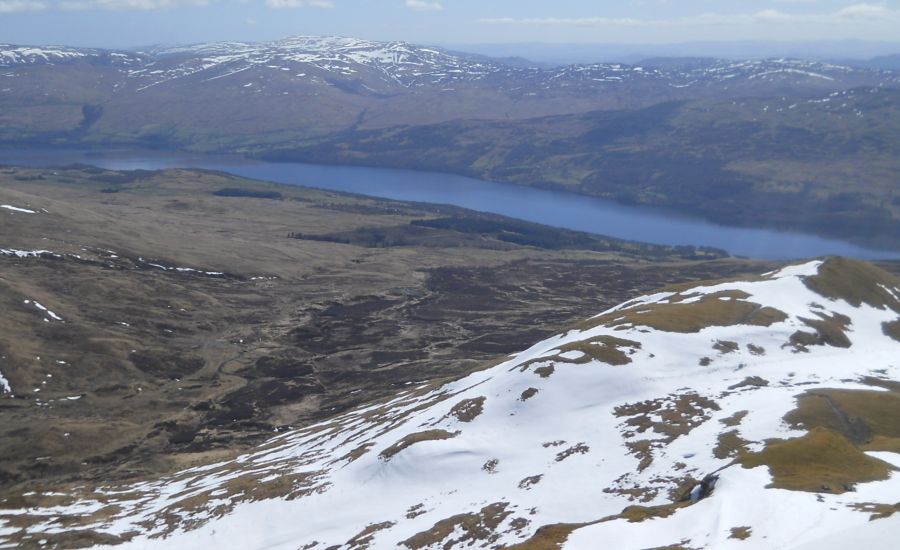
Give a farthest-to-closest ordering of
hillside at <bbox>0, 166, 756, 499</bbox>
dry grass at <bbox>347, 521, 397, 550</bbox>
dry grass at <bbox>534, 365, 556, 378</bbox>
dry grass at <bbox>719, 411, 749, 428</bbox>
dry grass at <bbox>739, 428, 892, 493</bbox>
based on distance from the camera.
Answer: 1. hillside at <bbox>0, 166, 756, 499</bbox>
2. dry grass at <bbox>534, 365, 556, 378</bbox>
3. dry grass at <bbox>719, 411, 749, 428</bbox>
4. dry grass at <bbox>347, 521, 397, 550</bbox>
5. dry grass at <bbox>739, 428, 892, 493</bbox>

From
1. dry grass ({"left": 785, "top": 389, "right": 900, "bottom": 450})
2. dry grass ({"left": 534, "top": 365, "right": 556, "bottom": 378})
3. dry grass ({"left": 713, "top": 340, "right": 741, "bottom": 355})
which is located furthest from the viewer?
dry grass ({"left": 713, "top": 340, "right": 741, "bottom": 355})

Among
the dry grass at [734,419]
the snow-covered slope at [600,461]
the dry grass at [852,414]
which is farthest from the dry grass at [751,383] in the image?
the dry grass at [734,419]

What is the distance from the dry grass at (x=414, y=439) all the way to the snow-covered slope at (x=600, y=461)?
0.86 feet

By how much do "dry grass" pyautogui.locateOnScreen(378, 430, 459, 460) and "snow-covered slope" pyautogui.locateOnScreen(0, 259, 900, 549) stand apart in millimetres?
263

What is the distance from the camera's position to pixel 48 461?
85750 millimetres

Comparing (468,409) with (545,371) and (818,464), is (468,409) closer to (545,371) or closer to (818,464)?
(545,371)

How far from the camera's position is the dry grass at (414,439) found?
205 ft

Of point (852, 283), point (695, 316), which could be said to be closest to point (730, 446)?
point (695, 316)

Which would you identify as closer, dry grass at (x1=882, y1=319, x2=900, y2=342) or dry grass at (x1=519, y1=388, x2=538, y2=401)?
dry grass at (x1=519, y1=388, x2=538, y2=401)

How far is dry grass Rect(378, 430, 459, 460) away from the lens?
205ft

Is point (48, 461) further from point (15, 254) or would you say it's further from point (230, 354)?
point (15, 254)

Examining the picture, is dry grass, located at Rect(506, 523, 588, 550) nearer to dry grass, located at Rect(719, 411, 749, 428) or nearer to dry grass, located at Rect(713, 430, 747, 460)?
dry grass, located at Rect(713, 430, 747, 460)

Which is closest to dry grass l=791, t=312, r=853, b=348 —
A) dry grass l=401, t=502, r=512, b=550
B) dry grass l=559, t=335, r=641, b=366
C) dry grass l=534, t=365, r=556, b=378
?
dry grass l=559, t=335, r=641, b=366

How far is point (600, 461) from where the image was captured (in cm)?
5497
